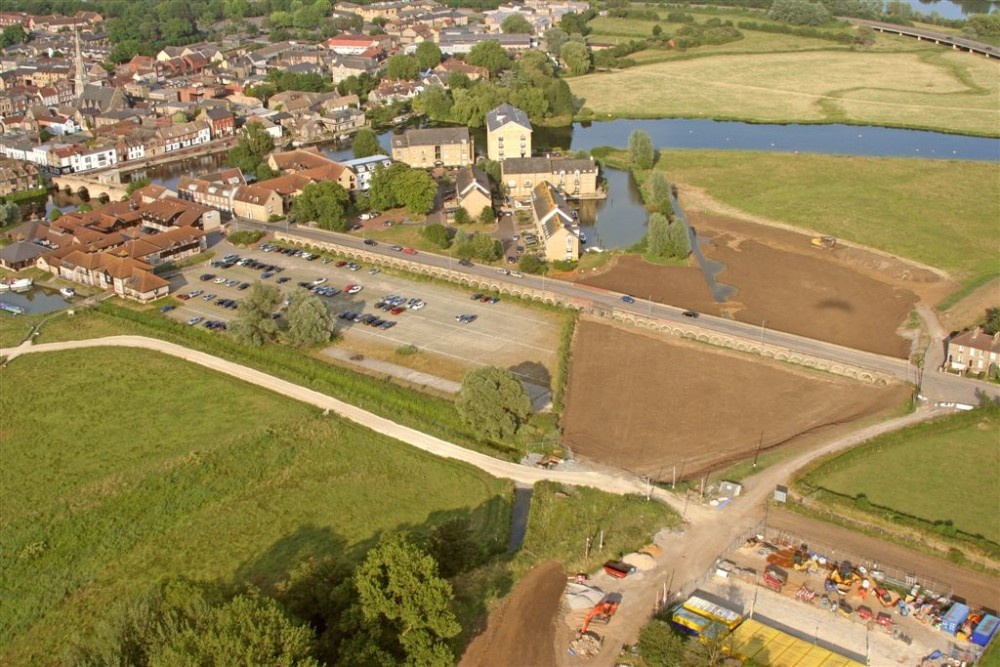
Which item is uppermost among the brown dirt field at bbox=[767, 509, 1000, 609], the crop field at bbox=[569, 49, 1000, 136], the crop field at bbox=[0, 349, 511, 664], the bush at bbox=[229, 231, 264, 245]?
the crop field at bbox=[569, 49, 1000, 136]

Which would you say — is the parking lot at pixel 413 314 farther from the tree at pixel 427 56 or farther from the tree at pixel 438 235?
the tree at pixel 427 56

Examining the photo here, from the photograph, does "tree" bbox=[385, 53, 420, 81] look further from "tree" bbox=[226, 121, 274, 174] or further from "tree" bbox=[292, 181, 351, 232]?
"tree" bbox=[292, 181, 351, 232]

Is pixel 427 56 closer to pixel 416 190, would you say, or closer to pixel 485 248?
pixel 416 190

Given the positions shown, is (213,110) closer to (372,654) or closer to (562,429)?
(562,429)

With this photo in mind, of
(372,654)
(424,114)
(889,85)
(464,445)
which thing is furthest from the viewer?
(889,85)

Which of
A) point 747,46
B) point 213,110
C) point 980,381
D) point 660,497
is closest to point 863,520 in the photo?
point 660,497

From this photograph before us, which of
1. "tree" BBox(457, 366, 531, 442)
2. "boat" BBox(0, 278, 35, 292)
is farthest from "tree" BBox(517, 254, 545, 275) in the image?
"boat" BBox(0, 278, 35, 292)

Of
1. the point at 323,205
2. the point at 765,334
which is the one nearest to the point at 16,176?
the point at 323,205
